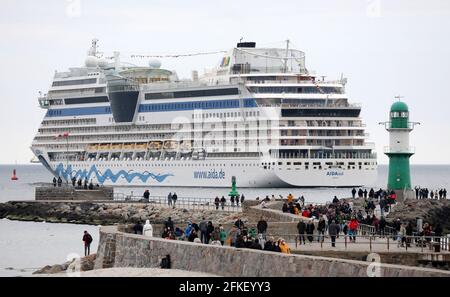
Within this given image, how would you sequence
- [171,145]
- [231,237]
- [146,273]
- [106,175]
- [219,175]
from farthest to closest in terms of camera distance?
1. [106,175]
2. [171,145]
3. [219,175]
4. [231,237]
5. [146,273]

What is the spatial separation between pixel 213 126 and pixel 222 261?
6852 centimetres

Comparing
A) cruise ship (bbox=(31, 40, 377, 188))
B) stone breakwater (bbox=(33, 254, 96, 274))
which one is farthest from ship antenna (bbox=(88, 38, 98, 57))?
stone breakwater (bbox=(33, 254, 96, 274))

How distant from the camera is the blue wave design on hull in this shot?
9420 centimetres

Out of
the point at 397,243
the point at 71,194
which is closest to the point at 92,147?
the point at 71,194

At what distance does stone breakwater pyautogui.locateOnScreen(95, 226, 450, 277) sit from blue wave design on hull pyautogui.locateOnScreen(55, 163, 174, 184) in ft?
213

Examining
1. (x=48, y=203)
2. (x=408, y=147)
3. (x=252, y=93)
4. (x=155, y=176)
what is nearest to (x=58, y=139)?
(x=155, y=176)

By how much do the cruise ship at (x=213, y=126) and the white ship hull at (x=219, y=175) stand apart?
3.1 inches

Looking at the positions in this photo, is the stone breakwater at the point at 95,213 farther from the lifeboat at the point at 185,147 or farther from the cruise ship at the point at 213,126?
the lifeboat at the point at 185,147

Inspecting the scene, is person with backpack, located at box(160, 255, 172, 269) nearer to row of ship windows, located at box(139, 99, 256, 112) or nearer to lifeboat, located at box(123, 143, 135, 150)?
row of ship windows, located at box(139, 99, 256, 112)

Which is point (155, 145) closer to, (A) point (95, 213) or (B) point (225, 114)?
(B) point (225, 114)

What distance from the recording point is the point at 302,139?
85.9m

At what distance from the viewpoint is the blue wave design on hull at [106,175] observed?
3709 inches

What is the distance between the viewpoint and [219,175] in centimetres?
8812
